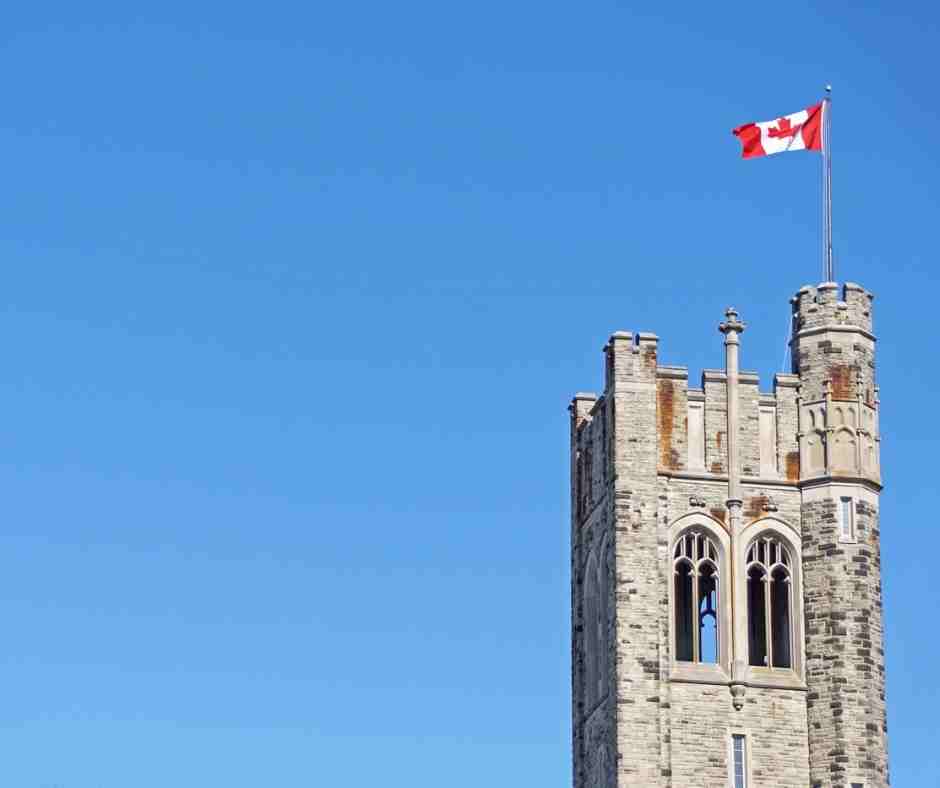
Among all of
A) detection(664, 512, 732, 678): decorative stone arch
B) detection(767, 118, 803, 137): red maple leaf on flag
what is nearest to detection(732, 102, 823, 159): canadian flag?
detection(767, 118, 803, 137): red maple leaf on flag

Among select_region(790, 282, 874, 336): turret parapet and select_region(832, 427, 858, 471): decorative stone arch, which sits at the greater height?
select_region(790, 282, 874, 336): turret parapet

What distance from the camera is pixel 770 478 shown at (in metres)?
90.8

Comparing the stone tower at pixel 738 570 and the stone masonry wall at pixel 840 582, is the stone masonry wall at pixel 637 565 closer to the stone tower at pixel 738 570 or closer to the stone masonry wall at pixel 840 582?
the stone tower at pixel 738 570

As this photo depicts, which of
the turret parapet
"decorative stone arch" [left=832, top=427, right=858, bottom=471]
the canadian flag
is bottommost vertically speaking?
"decorative stone arch" [left=832, top=427, right=858, bottom=471]

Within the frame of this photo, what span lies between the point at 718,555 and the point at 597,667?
5.08 m

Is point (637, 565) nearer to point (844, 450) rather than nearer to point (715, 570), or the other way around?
point (715, 570)

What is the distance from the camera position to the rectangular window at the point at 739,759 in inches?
3445

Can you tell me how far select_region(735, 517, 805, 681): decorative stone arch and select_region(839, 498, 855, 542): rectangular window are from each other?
134 cm

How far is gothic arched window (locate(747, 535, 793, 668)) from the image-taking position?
90.0 meters

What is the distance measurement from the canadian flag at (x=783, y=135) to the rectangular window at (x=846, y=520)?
11176mm

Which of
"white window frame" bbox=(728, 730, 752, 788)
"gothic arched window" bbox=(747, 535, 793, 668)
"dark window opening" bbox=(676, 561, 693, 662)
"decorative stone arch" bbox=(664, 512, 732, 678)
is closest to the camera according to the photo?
"white window frame" bbox=(728, 730, 752, 788)

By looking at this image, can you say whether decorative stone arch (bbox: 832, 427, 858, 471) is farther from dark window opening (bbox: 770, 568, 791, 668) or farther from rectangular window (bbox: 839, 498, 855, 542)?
dark window opening (bbox: 770, 568, 791, 668)

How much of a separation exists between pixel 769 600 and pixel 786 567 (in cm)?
115

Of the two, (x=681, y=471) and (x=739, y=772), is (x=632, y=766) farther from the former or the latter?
(x=681, y=471)
